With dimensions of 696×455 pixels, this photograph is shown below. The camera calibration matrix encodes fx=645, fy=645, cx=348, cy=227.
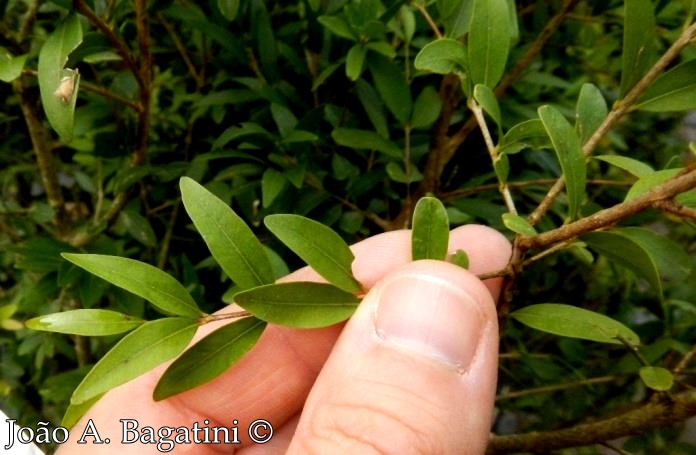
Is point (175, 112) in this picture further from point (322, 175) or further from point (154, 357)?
point (154, 357)

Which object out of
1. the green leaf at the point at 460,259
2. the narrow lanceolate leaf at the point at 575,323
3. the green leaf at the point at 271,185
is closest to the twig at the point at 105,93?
the green leaf at the point at 271,185

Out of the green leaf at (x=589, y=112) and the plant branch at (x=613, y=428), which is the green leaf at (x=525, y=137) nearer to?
the green leaf at (x=589, y=112)

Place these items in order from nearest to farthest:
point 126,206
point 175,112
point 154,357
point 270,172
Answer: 1. point 154,357
2. point 270,172
3. point 126,206
4. point 175,112

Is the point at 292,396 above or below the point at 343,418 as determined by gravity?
below

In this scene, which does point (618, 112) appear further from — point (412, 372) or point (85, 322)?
point (85, 322)

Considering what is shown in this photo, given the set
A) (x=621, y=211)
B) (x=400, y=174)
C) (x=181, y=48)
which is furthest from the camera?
(x=181, y=48)

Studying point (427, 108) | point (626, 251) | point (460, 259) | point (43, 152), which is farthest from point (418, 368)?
point (43, 152)

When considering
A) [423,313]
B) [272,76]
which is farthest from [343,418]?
[272,76]

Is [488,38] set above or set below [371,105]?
above
